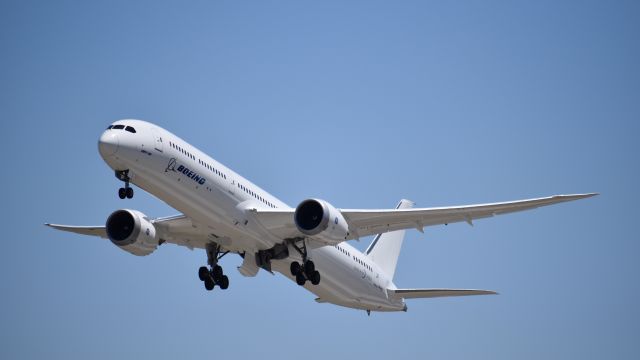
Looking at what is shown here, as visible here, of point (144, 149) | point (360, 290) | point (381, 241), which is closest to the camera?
point (144, 149)

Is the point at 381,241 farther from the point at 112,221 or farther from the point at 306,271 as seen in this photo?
the point at 112,221

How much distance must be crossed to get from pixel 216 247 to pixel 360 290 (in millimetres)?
6918

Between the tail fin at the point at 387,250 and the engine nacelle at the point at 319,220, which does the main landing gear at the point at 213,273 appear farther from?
the tail fin at the point at 387,250

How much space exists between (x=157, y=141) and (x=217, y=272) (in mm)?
9119

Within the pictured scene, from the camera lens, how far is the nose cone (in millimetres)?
30969

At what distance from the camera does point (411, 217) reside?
3628 centimetres

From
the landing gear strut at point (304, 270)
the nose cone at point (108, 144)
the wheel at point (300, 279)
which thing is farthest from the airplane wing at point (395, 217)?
the nose cone at point (108, 144)

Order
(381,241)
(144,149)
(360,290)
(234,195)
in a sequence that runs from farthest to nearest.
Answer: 1. (381,241)
2. (360,290)
3. (234,195)
4. (144,149)

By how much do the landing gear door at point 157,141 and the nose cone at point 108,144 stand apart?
139 cm

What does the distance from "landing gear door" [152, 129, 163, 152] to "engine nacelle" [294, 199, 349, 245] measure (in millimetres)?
6035

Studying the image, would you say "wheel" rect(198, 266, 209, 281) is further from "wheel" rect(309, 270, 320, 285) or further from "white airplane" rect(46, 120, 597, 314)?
"wheel" rect(309, 270, 320, 285)

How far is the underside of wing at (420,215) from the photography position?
3456cm

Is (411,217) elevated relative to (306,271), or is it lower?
elevated

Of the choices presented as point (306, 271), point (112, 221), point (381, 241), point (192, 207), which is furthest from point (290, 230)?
point (381, 241)
